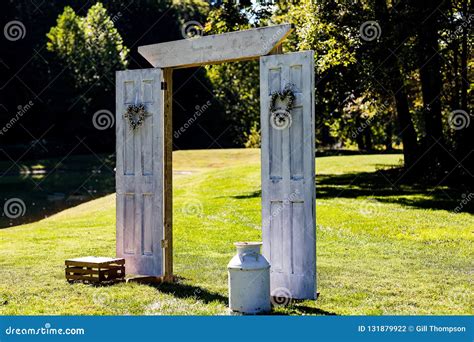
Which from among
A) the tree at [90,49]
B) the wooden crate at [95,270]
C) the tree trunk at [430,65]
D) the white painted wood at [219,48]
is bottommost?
the wooden crate at [95,270]

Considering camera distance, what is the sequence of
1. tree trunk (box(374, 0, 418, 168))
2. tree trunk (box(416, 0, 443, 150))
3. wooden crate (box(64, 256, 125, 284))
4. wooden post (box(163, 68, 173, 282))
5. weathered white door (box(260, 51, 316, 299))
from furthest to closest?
tree trunk (box(374, 0, 418, 168)), tree trunk (box(416, 0, 443, 150)), wooden post (box(163, 68, 173, 282)), wooden crate (box(64, 256, 125, 284)), weathered white door (box(260, 51, 316, 299))

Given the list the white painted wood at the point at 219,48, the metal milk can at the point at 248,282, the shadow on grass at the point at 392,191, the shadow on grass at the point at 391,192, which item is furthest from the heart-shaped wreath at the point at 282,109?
the shadow on grass at the point at 392,191

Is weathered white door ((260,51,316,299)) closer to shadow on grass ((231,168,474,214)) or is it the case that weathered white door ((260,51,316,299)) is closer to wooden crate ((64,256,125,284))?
wooden crate ((64,256,125,284))

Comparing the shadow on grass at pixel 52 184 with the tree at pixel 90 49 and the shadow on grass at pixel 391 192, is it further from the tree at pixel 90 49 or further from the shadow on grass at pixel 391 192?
the shadow on grass at pixel 391 192

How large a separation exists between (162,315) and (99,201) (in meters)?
20.0

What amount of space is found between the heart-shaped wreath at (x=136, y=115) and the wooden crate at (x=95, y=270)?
2067 mm

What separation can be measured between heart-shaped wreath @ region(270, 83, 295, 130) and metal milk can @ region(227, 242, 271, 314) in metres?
1.75

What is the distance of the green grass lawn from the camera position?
8570 millimetres

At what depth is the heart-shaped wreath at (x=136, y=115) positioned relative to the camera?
10578 millimetres

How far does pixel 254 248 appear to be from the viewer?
8164 mm

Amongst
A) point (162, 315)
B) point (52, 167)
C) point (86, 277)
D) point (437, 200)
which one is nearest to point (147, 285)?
point (86, 277)

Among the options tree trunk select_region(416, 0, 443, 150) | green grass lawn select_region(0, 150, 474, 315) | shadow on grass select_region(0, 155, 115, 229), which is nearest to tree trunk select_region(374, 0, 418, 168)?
tree trunk select_region(416, 0, 443, 150)

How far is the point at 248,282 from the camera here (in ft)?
26.3

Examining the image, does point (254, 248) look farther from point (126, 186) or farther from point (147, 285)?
point (126, 186)
